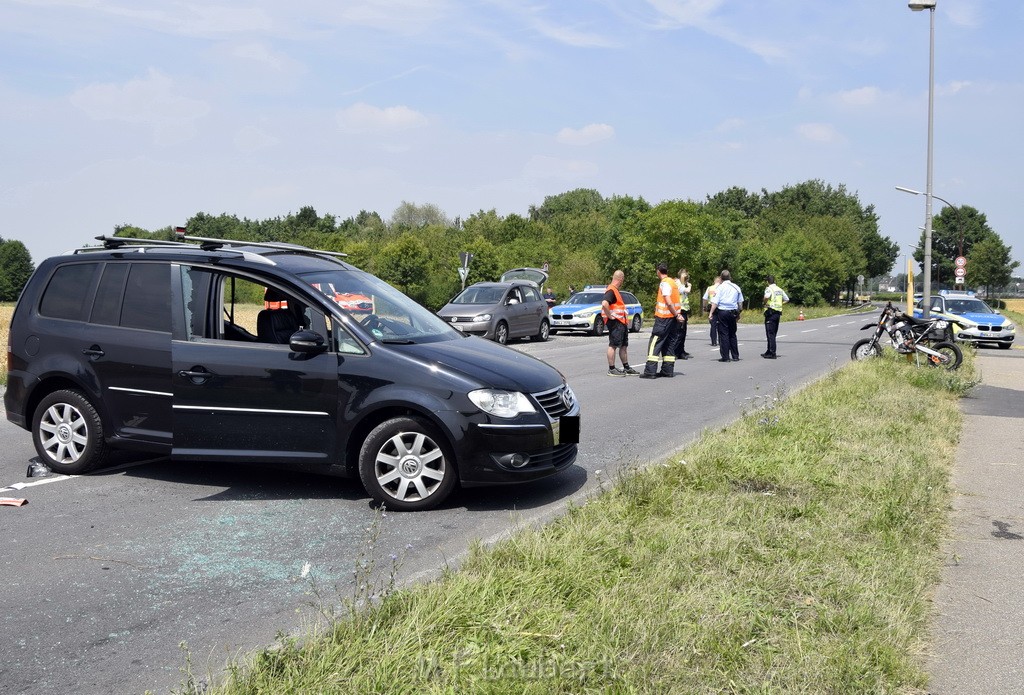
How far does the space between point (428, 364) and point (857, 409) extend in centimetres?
595

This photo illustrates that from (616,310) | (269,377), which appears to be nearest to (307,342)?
(269,377)

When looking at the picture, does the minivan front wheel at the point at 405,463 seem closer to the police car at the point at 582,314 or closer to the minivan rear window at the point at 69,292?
the minivan rear window at the point at 69,292

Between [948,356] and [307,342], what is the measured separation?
13786mm

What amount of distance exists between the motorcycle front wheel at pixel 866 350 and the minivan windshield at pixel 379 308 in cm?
1197

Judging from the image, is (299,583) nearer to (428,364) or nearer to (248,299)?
(428,364)

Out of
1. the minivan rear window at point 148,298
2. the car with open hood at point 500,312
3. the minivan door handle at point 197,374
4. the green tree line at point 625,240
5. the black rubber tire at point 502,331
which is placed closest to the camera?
the minivan door handle at point 197,374

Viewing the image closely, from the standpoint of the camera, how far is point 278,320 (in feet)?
21.9

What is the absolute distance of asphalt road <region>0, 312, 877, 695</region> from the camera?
395 centimetres

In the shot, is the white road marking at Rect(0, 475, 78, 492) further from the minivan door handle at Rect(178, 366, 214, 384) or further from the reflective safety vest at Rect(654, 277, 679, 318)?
the reflective safety vest at Rect(654, 277, 679, 318)

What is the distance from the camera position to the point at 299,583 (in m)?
4.79

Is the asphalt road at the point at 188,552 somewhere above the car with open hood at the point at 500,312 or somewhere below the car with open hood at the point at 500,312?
below

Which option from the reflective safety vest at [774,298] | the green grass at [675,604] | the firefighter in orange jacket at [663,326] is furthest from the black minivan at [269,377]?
the reflective safety vest at [774,298]

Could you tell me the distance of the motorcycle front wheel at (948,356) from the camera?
15938 millimetres

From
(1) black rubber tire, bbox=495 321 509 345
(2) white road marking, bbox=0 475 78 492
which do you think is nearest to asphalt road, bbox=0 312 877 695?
(2) white road marking, bbox=0 475 78 492
